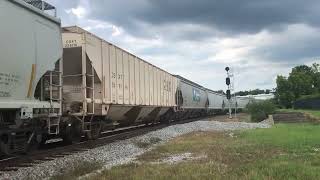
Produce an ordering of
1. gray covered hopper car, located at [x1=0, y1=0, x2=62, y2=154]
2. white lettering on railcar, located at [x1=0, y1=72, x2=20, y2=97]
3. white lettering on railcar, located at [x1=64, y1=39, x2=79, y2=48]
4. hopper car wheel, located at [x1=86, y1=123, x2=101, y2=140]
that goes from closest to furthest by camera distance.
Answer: white lettering on railcar, located at [x1=0, y1=72, x2=20, y2=97], gray covered hopper car, located at [x1=0, y1=0, x2=62, y2=154], white lettering on railcar, located at [x1=64, y1=39, x2=79, y2=48], hopper car wheel, located at [x1=86, y1=123, x2=101, y2=140]

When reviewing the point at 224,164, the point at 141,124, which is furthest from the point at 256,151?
the point at 141,124

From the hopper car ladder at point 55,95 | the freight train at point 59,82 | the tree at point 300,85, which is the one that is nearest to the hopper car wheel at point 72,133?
the freight train at point 59,82

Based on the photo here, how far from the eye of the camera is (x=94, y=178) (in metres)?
9.62

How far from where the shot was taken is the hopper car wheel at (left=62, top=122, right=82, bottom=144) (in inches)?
653

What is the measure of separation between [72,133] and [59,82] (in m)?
3.76

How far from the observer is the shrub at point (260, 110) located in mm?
45719

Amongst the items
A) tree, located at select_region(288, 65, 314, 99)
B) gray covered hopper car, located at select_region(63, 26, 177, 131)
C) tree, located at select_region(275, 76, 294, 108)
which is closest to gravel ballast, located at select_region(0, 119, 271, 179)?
gray covered hopper car, located at select_region(63, 26, 177, 131)

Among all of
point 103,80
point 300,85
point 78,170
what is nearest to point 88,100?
point 103,80

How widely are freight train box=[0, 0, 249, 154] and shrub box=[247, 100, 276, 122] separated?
18593 millimetres

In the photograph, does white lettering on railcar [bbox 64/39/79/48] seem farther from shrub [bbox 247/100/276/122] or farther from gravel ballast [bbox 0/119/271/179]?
shrub [bbox 247/100/276/122]

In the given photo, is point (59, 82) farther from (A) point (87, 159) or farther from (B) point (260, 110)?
(B) point (260, 110)

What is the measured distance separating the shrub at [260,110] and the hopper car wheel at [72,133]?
30.0 meters

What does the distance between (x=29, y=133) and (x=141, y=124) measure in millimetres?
17889

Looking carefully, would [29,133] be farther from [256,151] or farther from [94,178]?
[256,151]
